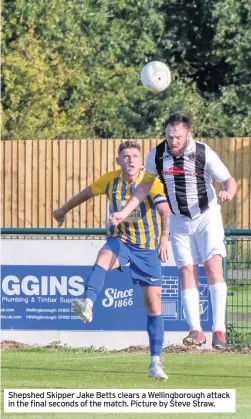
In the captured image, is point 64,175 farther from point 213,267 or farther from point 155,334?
point 213,267

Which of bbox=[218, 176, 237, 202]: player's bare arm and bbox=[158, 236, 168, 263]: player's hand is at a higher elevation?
bbox=[218, 176, 237, 202]: player's bare arm

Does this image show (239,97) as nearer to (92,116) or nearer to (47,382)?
(92,116)

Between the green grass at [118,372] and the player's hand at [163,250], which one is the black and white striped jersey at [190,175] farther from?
the green grass at [118,372]

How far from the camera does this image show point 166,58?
32156mm

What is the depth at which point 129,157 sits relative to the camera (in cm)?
1216

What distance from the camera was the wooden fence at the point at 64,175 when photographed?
25.0 meters

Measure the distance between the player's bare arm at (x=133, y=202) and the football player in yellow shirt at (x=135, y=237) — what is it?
0.37 m

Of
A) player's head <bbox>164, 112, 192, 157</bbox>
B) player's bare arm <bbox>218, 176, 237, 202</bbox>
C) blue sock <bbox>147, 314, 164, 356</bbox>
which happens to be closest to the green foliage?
blue sock <bbox>147, 314, 164, 356</bbox>

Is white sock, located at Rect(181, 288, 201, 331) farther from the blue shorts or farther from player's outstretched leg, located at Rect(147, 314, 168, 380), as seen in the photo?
player's outstretched leg, located at Rect(147, 314, 168, 380)

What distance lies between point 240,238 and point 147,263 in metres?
3.41

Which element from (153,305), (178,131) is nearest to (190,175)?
(178,131)

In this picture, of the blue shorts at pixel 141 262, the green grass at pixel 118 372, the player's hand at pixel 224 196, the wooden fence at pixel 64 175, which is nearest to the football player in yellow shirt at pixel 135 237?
the blue shorts at pixel 141 262
